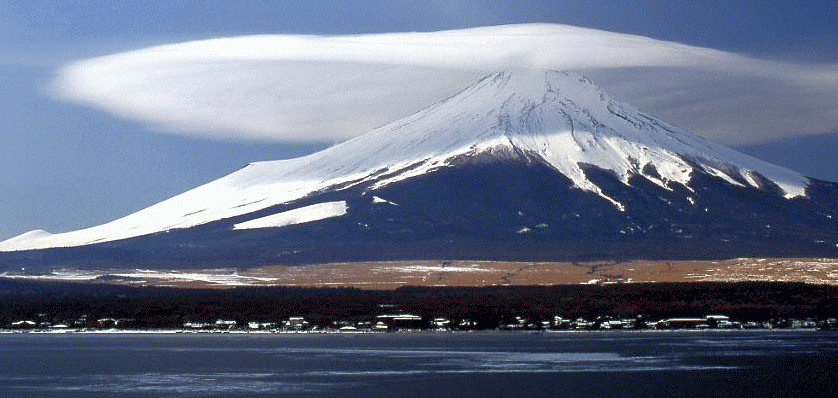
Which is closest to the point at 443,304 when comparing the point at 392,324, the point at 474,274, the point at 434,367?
the point at 392,324

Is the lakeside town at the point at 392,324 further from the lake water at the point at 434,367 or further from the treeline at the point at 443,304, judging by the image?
the lake water at the point at 434,367

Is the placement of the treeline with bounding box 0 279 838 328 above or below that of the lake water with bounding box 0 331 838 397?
above

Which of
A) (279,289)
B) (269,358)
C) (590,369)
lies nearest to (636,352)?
(590,369)

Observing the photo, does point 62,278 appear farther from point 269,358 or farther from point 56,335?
point 269,358

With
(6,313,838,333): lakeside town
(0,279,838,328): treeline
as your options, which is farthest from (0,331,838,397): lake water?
(0,279,838,328): treeline

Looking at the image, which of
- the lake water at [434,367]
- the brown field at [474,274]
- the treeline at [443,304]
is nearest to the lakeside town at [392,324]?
the treeline at [443,304]

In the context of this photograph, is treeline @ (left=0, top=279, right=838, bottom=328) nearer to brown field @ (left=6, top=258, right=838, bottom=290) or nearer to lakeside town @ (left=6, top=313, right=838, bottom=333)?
lakeside town @ (left=6, top=313, right=838, bottom=333)

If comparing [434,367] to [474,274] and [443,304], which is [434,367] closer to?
[443,304]
